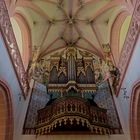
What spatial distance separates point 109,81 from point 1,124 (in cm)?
481

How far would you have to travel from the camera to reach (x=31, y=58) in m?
13.4

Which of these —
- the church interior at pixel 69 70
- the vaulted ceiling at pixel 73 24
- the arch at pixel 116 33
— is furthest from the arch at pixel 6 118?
the arch at pixel 116 33

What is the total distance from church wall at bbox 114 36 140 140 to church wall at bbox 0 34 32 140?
3.47 meters

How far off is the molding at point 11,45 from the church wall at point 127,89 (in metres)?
3.54

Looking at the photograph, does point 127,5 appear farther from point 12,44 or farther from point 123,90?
point 12,44

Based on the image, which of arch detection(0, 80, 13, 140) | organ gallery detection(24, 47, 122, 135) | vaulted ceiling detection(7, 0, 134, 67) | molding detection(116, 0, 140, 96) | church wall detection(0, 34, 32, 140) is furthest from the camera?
vaulted ceiling detection(7, 0, 134, 67)

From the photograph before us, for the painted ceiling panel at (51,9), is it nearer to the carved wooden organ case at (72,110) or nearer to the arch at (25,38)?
the arch at (25,38)

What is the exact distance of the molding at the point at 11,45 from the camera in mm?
8977

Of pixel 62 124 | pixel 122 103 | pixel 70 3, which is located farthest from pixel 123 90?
pixel 70 3

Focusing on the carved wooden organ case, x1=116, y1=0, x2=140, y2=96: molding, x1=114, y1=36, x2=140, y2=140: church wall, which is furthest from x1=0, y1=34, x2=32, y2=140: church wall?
x1=116, y1=0, x2=140, y2=96: molding

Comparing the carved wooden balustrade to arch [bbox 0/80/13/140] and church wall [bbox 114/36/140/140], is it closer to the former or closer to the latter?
church wall [bbox 114/36/140/140]

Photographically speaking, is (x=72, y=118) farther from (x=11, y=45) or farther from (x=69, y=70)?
(x=69, y=70)

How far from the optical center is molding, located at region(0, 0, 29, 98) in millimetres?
8977

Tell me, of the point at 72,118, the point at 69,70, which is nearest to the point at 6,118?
the point at 72,118
